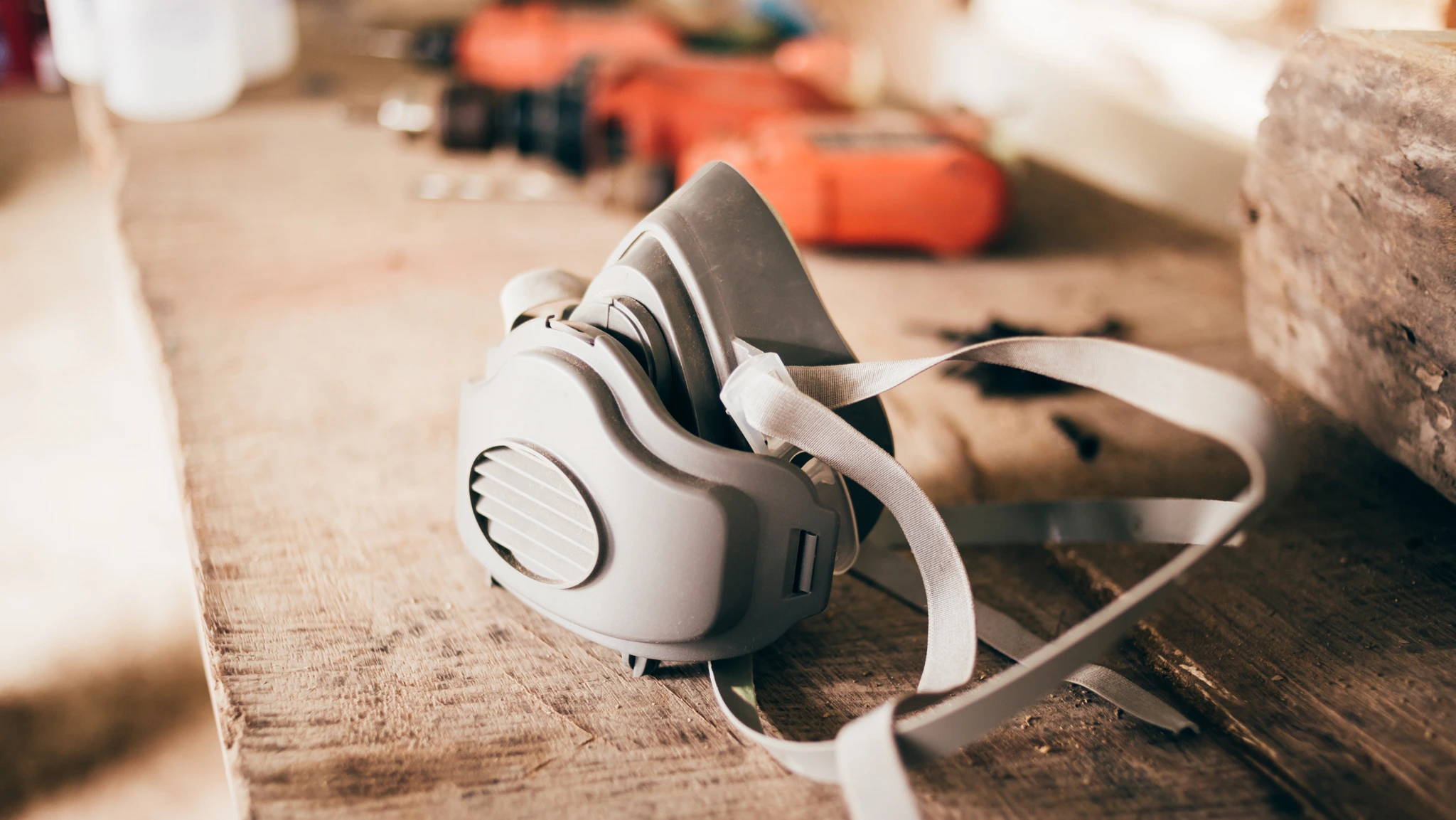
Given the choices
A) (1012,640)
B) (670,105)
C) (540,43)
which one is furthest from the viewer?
(540,43)

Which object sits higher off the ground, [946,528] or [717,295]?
[717,295]

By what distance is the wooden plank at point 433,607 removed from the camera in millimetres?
573

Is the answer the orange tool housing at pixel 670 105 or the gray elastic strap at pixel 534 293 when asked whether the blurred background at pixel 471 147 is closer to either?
the orange tool housing at pixel 670 105

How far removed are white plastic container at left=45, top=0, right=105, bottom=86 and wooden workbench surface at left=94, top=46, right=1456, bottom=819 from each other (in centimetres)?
76

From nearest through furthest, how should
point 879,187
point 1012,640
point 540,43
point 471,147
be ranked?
point 1012,640, point 879,187, point 471,147, point 540,43

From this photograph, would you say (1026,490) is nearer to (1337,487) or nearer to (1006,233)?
(1337,487)

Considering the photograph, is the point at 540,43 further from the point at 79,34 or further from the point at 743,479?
the point at 743,479

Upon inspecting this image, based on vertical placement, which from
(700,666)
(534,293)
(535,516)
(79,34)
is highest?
(79,34)

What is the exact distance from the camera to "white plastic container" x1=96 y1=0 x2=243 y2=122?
1747 mm

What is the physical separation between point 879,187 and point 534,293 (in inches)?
28.9

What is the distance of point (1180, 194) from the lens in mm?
Answer: 1768

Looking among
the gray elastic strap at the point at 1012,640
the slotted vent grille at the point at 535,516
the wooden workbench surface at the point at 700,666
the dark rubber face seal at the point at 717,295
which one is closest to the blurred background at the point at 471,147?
the wooden workbench surface at the point at 700,666

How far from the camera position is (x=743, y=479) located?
577mm

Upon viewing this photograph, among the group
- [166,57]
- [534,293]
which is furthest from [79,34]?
[534,293]
